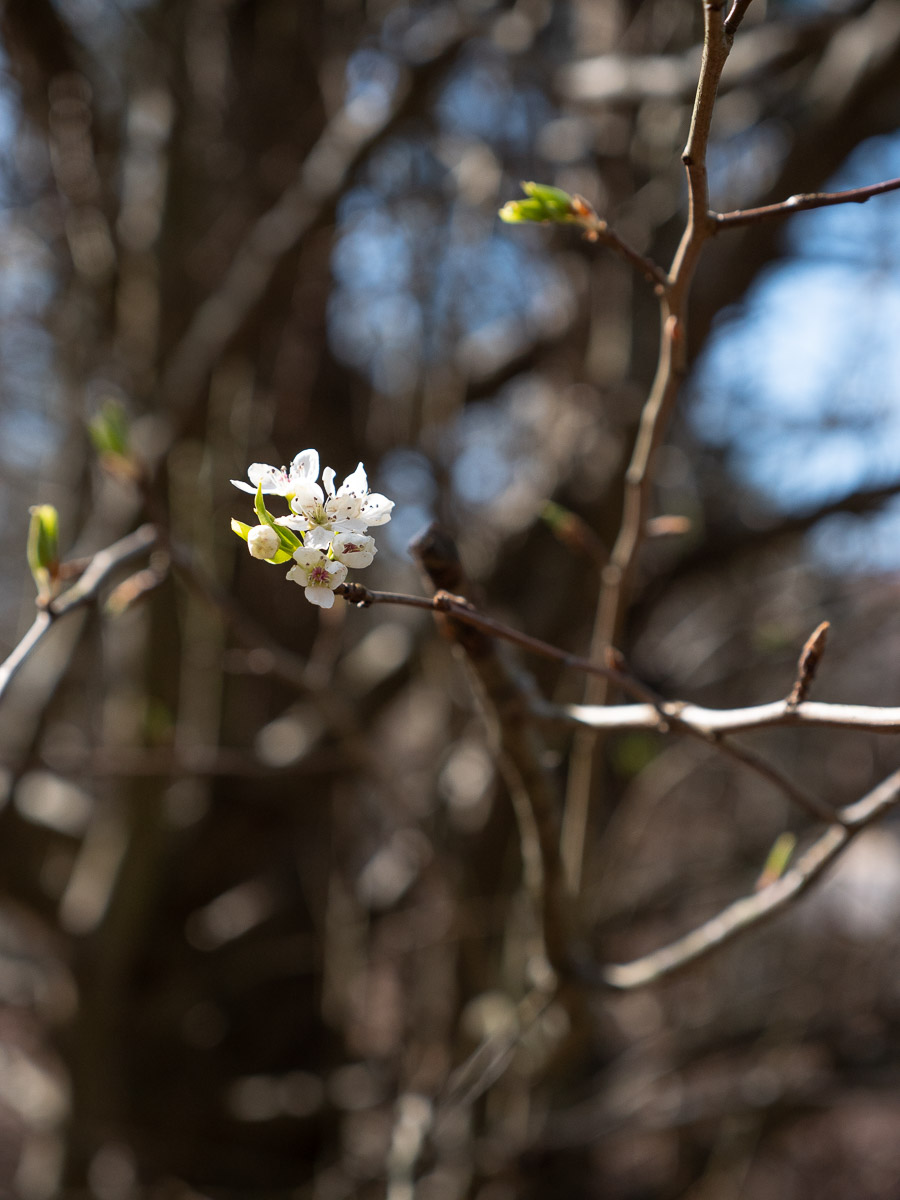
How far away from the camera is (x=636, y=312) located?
→ 2.88 m

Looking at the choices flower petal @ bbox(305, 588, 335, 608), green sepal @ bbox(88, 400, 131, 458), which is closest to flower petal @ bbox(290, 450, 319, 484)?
flower petal @ bbox(305, 588, 335, 608)

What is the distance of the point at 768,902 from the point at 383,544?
2358 mm

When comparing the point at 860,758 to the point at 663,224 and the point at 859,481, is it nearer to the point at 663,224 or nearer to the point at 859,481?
the point at 859,481

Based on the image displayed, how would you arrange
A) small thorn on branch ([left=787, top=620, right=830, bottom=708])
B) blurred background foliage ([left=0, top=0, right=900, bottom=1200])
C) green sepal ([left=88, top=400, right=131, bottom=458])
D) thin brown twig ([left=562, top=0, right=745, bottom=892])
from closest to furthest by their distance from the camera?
thin brown twig ([left=562, top=0, right=745, bottom=892]), small thorn on branch ([left=787, top=620, right=830, bottom=708]), green sepal ([left=88, top=400, right=131, bottom=458]), blurred background foliage ([left=0, top=0, right=900, bottom=1200])

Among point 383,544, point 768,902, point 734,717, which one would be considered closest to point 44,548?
point 734,717

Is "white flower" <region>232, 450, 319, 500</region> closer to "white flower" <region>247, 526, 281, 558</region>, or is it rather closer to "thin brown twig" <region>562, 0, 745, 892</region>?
"white flower" <region>247, 526, 281, 558</region>

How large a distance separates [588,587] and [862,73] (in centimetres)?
169

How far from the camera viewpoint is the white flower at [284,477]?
0.71 metres

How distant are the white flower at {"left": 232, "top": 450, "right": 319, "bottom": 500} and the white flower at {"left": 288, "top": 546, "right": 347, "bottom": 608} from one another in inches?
2.5

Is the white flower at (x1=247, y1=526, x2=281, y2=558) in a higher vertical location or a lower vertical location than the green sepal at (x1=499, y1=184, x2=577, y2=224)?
lower

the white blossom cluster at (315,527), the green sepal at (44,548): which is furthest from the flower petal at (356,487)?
the green sepal at (44,548)

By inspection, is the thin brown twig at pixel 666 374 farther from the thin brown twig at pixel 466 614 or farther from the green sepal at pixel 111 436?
the green sepal at pixel 111 436

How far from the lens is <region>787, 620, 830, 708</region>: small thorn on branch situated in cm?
80

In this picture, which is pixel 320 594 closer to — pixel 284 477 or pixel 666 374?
pixel 284 477
